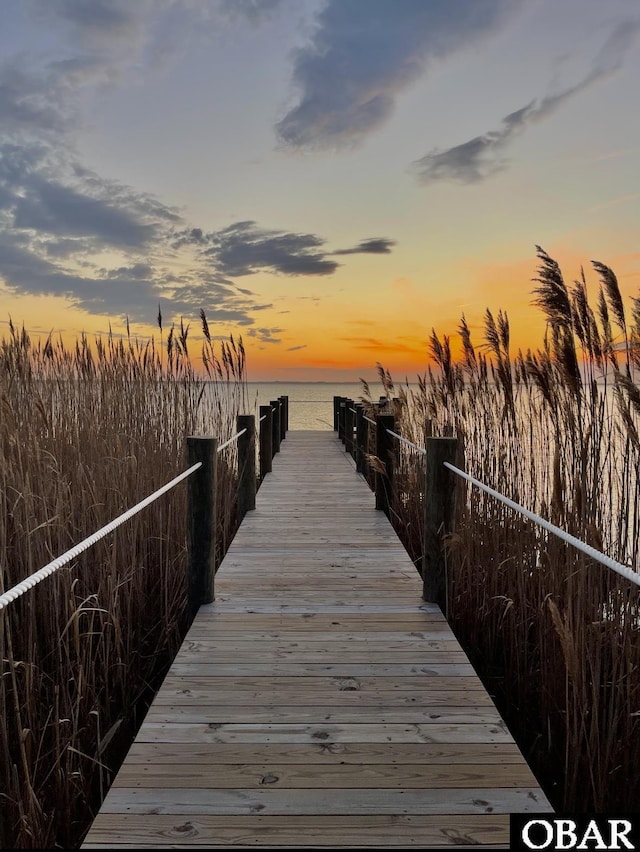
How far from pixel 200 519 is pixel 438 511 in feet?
4.07

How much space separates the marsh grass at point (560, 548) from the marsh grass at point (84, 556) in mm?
1514

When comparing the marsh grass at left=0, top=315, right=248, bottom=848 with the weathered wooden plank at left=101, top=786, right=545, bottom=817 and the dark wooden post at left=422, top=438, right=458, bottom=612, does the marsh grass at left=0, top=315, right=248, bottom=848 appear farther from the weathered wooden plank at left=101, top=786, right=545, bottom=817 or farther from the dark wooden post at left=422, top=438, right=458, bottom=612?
the dark wooden post at left=422, top=438, right=458, bottom=612

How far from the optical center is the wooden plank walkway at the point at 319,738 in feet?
4.29

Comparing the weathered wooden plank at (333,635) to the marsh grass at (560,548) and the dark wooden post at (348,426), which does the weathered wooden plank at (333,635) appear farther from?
the dark wooden post at (348,426)

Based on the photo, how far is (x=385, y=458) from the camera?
190 inches

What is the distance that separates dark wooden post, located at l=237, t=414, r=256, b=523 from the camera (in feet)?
15.4

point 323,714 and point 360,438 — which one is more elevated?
point 360,438

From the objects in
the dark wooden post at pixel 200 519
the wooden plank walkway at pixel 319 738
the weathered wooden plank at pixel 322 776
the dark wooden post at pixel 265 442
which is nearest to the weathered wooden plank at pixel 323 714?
the wooden plank walkway at pixel 319 738

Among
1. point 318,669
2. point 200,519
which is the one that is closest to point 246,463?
point 200,519

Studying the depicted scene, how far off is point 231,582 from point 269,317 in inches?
A: 493

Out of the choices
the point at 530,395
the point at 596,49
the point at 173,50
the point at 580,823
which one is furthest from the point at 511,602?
the point at 173,50

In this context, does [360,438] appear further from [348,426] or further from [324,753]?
[324,753]

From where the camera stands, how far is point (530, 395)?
3.79 meters

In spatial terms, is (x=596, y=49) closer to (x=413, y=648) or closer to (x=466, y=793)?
(x=413, y=648)
